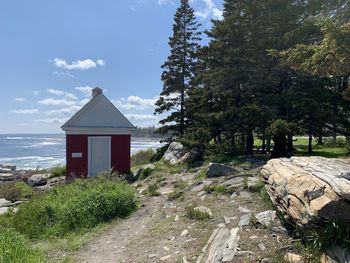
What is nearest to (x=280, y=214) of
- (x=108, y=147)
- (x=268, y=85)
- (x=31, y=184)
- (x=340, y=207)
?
(x=340, y=207)

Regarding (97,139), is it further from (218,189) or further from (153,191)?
(218,189)

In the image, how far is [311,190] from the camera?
4.62 metres

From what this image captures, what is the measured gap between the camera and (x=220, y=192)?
829cm

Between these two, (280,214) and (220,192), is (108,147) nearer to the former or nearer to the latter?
(220,192)

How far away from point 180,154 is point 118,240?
9532 mm

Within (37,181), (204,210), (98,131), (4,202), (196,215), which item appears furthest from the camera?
(37,181)

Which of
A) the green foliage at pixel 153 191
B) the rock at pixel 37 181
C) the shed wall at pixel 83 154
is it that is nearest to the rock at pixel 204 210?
the green foliage at pixel 153 191

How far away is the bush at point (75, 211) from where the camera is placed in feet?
25.8

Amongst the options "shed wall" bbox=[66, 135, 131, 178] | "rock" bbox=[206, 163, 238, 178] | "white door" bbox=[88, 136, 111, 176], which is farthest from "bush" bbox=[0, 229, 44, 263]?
"white door" bbox=[88, 136, 111, 176]

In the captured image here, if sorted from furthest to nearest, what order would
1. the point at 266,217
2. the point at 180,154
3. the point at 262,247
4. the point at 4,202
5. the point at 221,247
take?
the point at 180,154, the point at 4,202, the point at 266,217, the point at 221,247, the point at 262,247

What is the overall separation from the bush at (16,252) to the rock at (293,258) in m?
4.02

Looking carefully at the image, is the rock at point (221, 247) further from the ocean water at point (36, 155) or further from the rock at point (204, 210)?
the ocean water at point (36, 155)

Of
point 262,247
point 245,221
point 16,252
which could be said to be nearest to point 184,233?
point 245,221

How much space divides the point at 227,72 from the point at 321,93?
3750 mm
